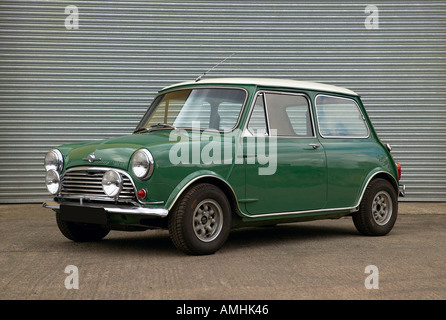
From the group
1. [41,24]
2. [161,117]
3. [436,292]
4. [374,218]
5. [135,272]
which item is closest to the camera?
[436,292]

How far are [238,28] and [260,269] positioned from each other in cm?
742

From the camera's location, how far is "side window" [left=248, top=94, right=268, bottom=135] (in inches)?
251

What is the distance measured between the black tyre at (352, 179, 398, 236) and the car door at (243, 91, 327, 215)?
0.76 m

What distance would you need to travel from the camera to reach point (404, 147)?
39.5ft

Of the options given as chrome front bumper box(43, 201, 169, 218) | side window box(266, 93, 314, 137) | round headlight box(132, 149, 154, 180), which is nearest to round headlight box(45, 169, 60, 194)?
chrome front bumper box(43, 201, 169, 218)

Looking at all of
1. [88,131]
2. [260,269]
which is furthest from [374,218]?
[88,131]

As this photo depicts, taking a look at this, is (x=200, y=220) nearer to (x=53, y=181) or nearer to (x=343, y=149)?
(x=53, y=181)

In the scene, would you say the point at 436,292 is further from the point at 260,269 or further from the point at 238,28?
the point at 238,28

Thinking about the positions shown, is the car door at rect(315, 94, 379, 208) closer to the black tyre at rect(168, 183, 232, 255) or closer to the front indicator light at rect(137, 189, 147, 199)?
the black tyre at rect(168, 183, 232, 255)

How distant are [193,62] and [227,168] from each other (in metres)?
6.01

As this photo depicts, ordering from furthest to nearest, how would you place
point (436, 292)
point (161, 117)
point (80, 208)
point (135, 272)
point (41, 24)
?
point (41, 24)
point (161, 117)
point (80, 208)
point (135, 272)
point (436, 292)

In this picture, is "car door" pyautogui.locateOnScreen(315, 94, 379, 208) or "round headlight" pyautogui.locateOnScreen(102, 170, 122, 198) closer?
"round headlight" pyautogui.locateOnScreen(102, 170, 122, 198)

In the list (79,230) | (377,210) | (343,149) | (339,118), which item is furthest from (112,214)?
(377,210)

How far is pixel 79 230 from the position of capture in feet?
21.9
